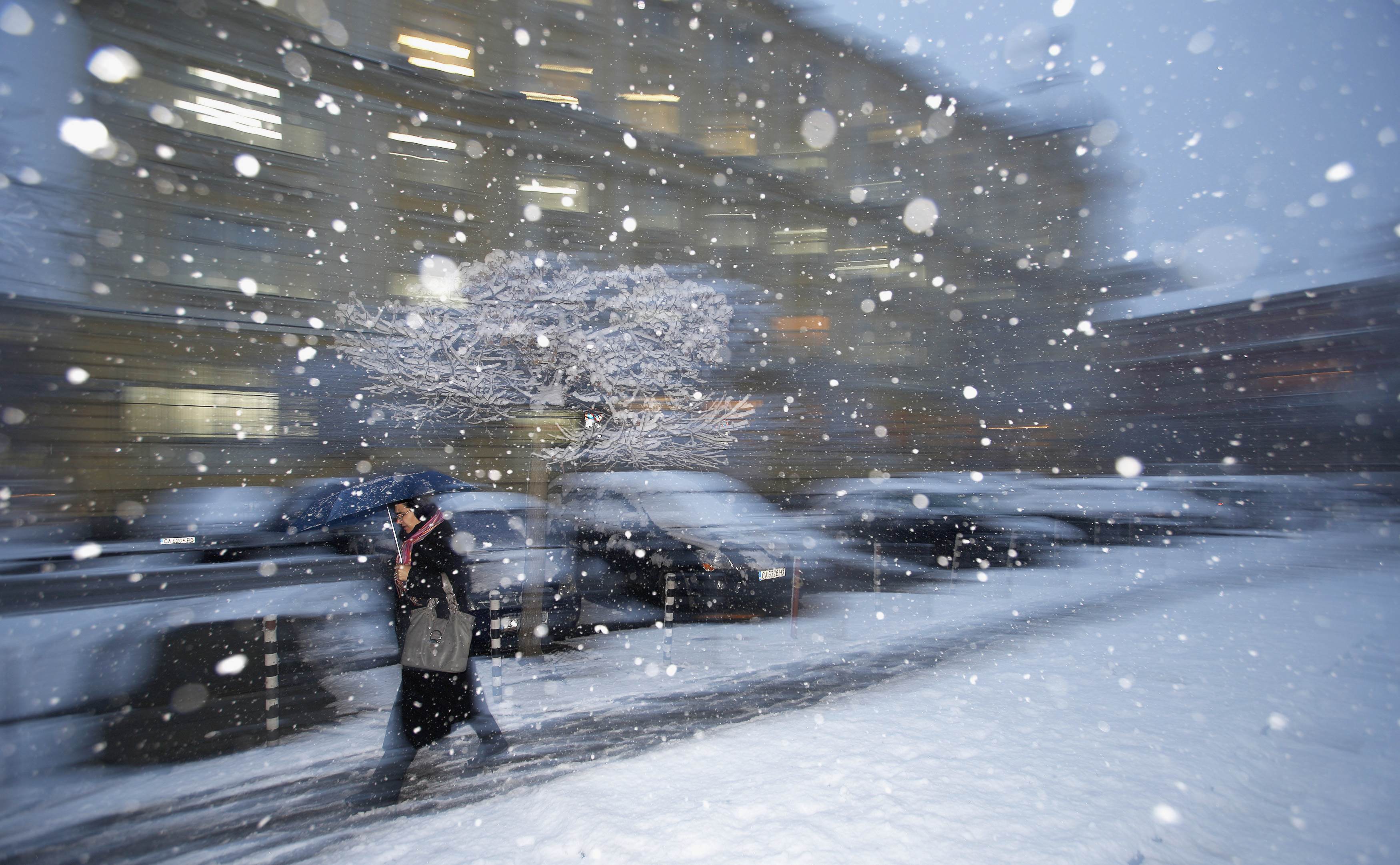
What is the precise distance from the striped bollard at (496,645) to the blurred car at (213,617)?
125mm

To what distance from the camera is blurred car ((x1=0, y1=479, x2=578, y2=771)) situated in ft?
17.1

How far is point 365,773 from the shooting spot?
4.39 metres

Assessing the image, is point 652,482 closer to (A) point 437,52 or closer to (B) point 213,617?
(B) point 213,617

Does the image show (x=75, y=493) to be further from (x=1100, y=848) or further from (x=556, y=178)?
(x=1100, y=848)

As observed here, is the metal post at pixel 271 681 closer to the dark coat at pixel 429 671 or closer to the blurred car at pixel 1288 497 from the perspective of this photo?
the dark coat at pixel 429 671

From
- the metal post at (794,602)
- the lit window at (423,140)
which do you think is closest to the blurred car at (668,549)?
the metal post at (794,602)

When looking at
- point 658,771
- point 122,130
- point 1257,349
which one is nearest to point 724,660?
point 658,771

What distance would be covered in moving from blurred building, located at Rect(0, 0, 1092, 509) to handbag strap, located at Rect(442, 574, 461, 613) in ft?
22.3

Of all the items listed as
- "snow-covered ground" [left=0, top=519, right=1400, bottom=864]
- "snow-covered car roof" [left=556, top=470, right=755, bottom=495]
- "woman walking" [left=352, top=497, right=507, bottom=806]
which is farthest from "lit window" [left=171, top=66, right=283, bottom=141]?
"woman walking" [left=352, top=497, right=507, bottom=806]

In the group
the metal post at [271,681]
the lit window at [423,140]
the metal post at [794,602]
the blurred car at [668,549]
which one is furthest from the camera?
the lit window at [423,140]

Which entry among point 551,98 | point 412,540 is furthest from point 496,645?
point 551,98

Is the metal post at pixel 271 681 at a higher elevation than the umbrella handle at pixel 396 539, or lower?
lower

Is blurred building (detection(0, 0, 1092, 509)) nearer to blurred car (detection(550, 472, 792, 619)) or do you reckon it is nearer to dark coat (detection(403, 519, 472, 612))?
blurred car (detection(550, 472, 792, 619))

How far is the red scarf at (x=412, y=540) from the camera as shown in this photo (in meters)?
4.34
